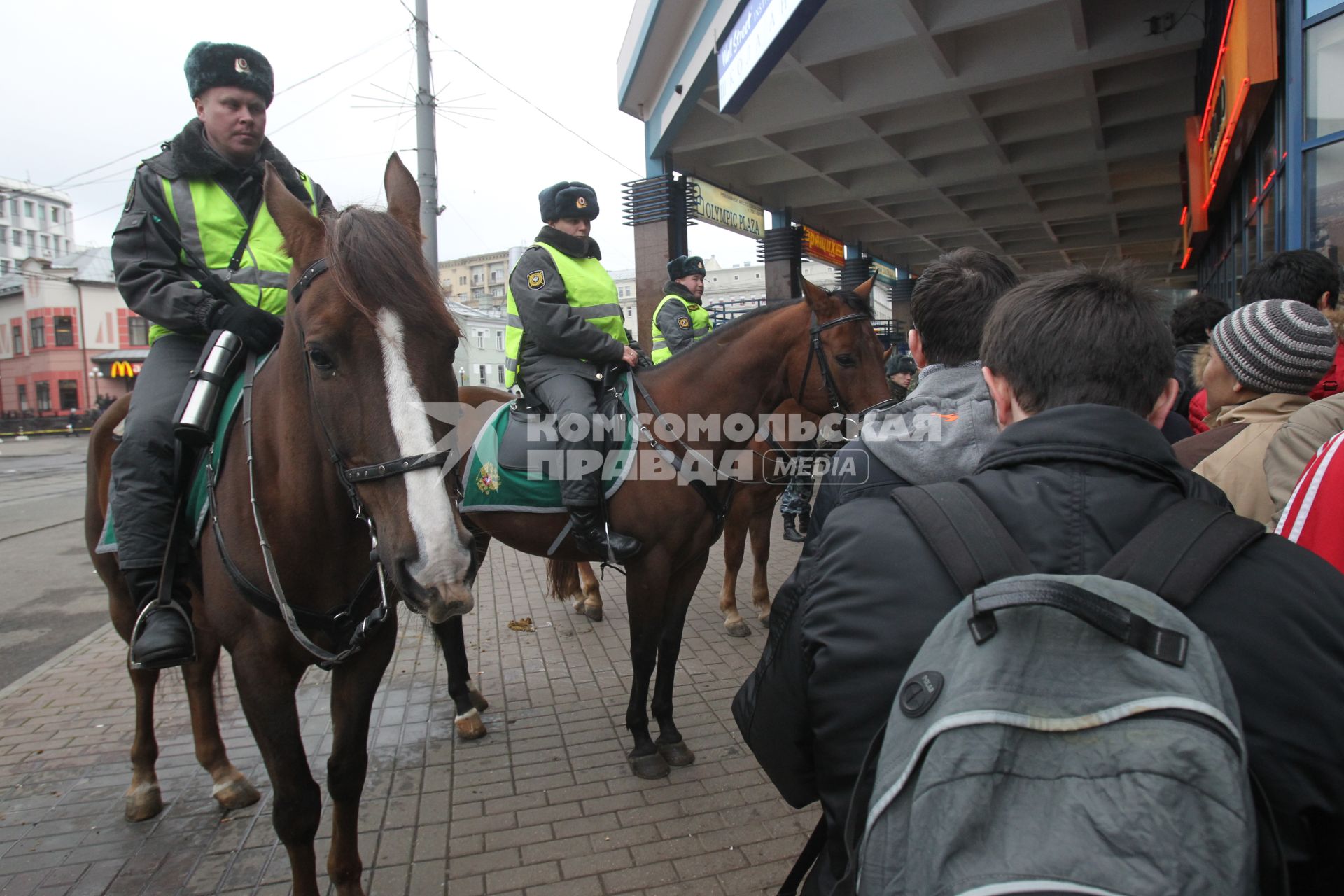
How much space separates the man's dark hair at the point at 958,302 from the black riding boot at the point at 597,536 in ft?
6.71

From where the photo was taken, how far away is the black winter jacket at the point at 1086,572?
97 cm

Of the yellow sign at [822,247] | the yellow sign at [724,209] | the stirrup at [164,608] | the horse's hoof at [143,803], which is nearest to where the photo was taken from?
the stirrup at [164,608]

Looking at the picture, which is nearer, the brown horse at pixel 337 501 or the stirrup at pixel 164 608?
the brown horse at pixel 337 501

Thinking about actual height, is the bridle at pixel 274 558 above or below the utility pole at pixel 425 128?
below

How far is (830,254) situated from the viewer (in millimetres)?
16516

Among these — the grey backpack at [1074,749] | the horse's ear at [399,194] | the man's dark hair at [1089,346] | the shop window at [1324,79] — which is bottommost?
the grey backpack at [1074,749]

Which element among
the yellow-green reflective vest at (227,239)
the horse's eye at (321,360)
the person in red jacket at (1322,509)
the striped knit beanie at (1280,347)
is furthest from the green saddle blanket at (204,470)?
the striped knit beanie at (1280,347)

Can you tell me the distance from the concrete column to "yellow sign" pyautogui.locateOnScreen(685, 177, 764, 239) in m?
0.51

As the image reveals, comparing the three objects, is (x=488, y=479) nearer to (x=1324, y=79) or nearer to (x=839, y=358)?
(x=839, y=358)

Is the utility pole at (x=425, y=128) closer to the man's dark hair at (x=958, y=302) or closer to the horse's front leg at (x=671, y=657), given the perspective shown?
the horse's front leg at (x=671, y=657)

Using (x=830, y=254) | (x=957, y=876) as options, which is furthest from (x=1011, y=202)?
(x=957, y=876)

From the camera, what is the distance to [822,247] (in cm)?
1617

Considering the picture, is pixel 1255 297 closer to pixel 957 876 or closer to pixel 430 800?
pixel 957 876

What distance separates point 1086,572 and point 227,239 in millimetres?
2978
